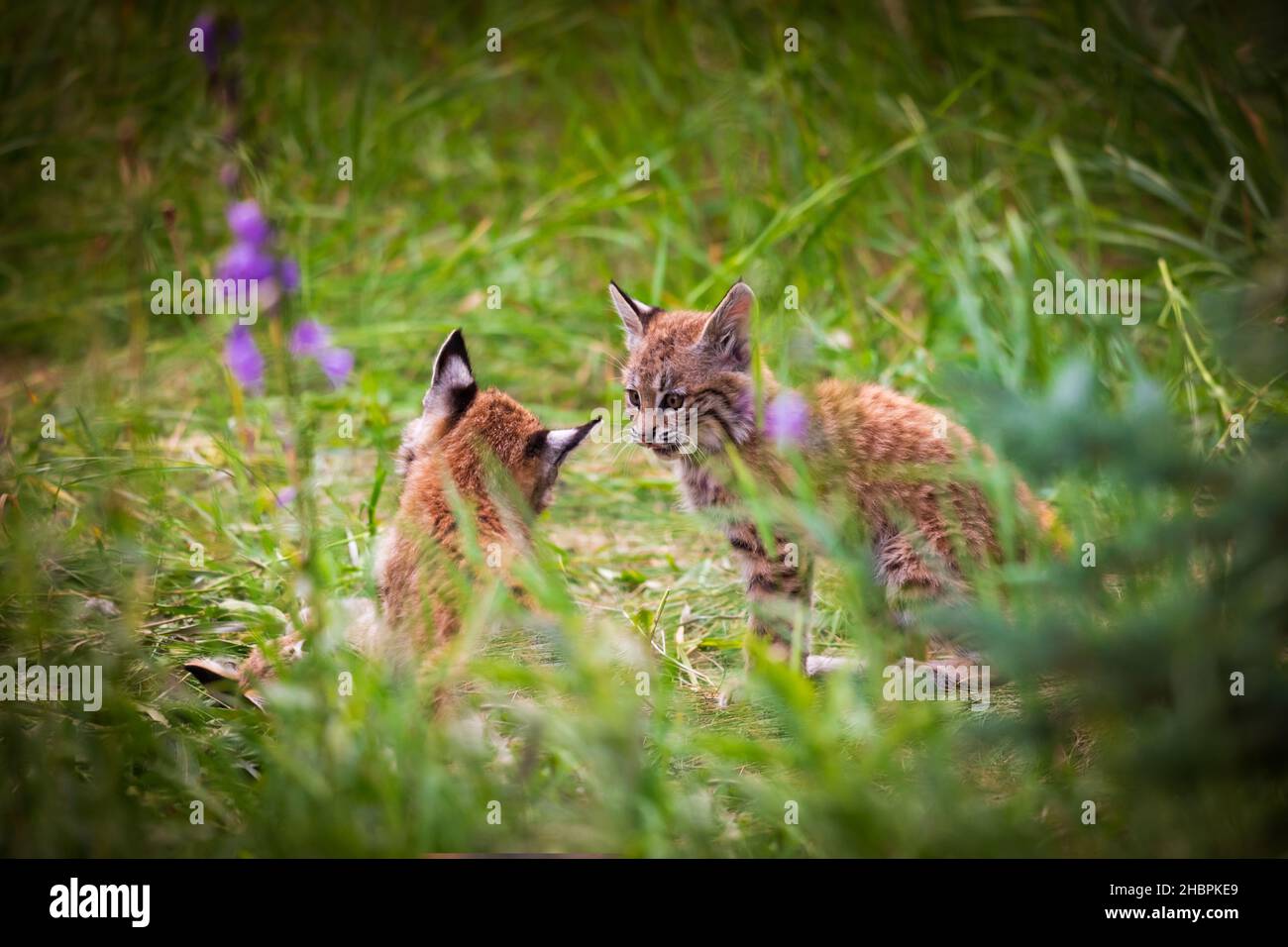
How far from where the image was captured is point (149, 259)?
19.4ft

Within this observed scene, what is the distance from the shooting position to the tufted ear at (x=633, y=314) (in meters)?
4.46

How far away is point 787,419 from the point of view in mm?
4074

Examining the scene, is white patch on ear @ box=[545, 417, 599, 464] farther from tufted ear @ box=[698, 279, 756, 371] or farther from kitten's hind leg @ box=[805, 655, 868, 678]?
kitten's hind leg @ box=[805, 655, 868, 678]

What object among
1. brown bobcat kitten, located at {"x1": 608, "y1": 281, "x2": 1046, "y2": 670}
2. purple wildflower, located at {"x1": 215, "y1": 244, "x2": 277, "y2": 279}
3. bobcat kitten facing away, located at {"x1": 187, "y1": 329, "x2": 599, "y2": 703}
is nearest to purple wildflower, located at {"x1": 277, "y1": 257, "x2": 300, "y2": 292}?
purple wildflower, located at {"x1": 215, "y1": 244, "x2": 277, "y2": 279}

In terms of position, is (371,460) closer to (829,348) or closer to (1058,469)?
(829,348)

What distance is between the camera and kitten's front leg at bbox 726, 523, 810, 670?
3.85 metres

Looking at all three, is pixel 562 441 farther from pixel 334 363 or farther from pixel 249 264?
pixel 334 363

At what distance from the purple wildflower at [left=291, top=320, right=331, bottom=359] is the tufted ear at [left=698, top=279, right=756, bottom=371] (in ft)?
5.00

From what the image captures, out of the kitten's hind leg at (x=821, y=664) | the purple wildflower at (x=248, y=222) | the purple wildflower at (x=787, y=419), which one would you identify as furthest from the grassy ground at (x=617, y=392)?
the purple wildflower at (x=787, y=419)

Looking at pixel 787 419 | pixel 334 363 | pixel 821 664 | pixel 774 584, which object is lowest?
pixel 821 664

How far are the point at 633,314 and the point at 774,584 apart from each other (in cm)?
125

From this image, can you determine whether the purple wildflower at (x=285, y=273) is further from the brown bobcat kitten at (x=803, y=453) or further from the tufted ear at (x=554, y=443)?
the brown bobcat kitten at (x=803, y=453)

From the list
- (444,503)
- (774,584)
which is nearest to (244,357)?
(444,503)

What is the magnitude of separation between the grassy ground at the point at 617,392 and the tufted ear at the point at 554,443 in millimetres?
522
